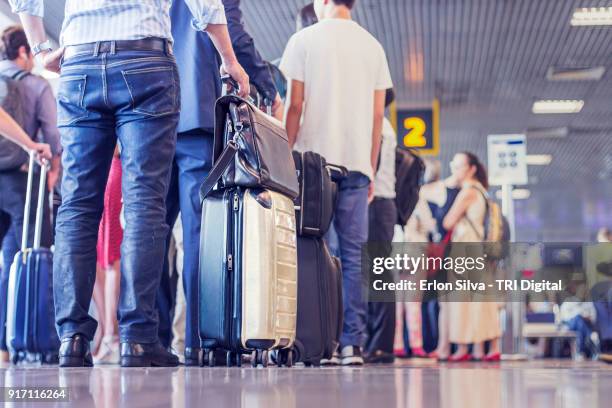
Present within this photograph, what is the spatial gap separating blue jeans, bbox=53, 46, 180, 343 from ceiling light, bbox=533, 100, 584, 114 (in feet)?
44.3

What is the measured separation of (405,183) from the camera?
5.43 meters

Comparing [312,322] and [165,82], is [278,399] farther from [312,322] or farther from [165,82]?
[312,322]

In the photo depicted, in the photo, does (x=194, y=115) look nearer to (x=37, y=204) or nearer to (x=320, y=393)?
(x=37, y=204)

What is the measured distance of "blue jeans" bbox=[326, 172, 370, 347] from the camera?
3.76 meters

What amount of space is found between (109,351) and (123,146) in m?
1.46

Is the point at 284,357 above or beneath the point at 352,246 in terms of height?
beneath

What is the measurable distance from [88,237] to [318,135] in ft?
4.68

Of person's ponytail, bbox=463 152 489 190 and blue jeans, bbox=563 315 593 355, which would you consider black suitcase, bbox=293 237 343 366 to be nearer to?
person's ponytail, bbox=463 152 489 190

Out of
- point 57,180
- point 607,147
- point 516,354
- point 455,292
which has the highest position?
point 607,147

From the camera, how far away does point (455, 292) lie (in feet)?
21.5

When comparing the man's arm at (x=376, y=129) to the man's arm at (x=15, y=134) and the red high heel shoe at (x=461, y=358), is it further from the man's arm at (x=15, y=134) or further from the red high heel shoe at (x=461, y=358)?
the red high heel shoe at (x=461, y=358)

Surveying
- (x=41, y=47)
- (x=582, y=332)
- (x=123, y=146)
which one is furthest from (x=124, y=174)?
(x=582, y=332)

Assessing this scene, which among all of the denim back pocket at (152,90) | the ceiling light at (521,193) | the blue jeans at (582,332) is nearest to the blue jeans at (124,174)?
the denim back pocket at (152,90)

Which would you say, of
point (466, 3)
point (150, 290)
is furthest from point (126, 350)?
point (466, 3)
